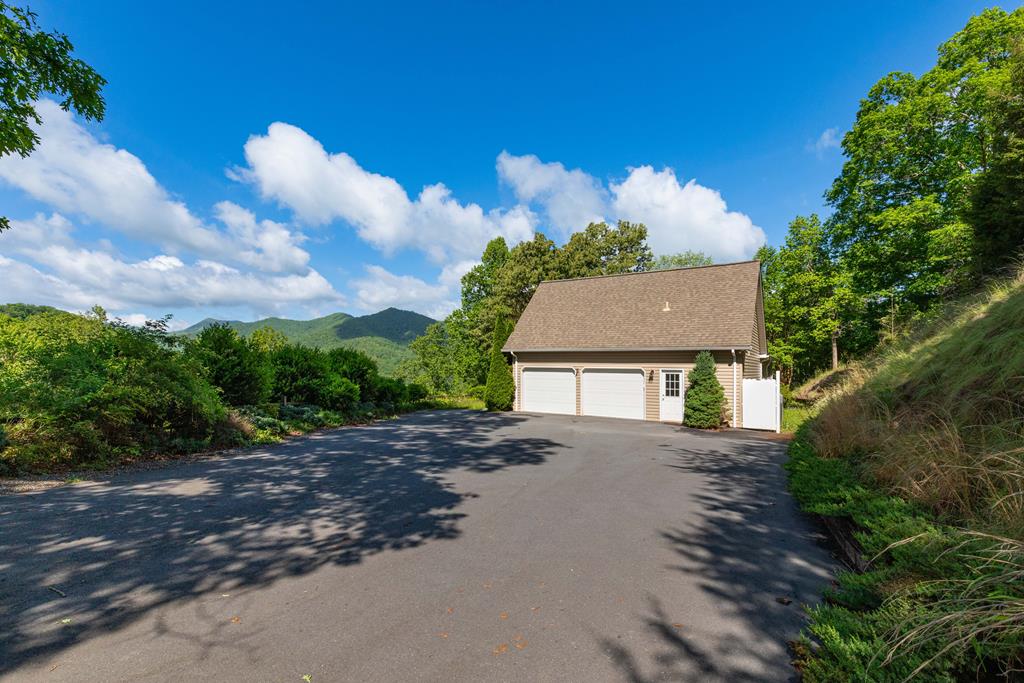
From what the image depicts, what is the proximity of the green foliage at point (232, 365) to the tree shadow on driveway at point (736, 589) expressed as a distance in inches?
455

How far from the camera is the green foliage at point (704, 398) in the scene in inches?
533

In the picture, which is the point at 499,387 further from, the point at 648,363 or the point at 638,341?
the point at 648,363

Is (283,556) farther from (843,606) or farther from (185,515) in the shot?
(843,606)

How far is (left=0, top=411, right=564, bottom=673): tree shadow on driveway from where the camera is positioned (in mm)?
2947

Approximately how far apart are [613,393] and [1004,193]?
38.4 ft

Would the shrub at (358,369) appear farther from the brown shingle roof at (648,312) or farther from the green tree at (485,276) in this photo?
the green tree at (485,276)

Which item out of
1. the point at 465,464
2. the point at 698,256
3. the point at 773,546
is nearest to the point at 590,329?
the point at 465,464

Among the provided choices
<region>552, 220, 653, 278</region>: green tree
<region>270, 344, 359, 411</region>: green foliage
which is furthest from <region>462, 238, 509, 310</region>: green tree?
<region>270, 344, 359, 411</region>: green foliage

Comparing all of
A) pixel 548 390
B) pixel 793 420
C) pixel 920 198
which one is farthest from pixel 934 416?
pixel 920 198

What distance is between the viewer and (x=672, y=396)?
15.3 m

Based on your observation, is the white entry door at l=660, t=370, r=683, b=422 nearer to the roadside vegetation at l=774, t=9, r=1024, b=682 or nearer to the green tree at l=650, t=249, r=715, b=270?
the roadside vegetation at l=774, t=9, r=1024, b=682

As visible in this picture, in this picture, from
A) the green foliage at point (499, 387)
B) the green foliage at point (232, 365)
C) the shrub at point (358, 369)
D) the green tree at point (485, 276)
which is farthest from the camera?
the green tree at point (485, 276)

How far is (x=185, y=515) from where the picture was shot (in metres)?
4.79

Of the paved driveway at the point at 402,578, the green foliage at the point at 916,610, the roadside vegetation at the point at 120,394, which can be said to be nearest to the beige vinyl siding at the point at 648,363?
the paved driveway at the point at 402,578
